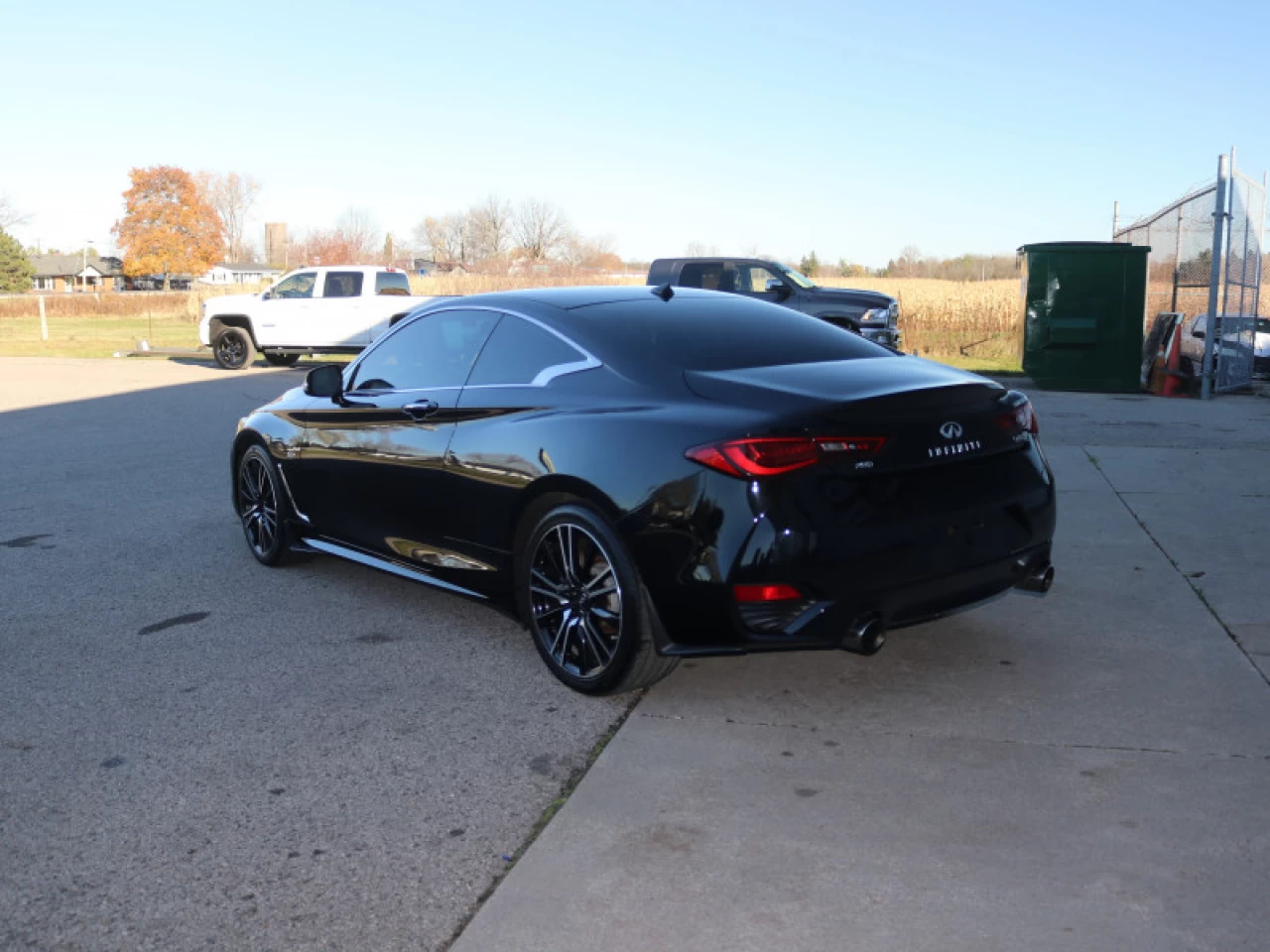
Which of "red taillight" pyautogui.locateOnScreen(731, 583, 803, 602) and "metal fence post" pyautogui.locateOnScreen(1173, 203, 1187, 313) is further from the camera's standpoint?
"metal fence post" pyautogui.locateOnScreen(1173, 203, 1187, 313)

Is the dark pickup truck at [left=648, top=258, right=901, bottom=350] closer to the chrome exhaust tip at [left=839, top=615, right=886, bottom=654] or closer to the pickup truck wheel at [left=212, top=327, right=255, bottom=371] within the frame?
the pickup truck wheel at [left=212, top=327, right=255, bottom=371]

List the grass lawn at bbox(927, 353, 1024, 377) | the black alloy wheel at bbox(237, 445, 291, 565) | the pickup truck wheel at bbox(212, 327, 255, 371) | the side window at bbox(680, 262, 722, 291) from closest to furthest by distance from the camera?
the black alloy wheel at bbox(237, 445, 291, 565), the side window at bbox(680, 262, 722, 291), the grass lawn at bbox(927, 353, 1024, 377), the pickup truck wheel at bbox(212, 327, 255, 371)

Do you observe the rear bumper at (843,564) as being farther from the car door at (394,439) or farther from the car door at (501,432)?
the car door at (394,439)

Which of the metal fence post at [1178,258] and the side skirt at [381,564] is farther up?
the metal fence post at [1178,258]

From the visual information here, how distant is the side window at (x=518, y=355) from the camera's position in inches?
203

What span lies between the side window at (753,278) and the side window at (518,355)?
1502 centimetres

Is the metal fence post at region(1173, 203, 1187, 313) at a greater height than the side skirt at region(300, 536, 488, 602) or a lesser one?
greater


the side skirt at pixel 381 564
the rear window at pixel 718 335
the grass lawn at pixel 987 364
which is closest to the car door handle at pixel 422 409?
the side skirt at pixel 381 564

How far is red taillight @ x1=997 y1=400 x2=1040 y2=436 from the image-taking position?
15.5 ft

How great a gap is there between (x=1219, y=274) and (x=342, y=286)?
14.4 meters

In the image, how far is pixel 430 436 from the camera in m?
5.56

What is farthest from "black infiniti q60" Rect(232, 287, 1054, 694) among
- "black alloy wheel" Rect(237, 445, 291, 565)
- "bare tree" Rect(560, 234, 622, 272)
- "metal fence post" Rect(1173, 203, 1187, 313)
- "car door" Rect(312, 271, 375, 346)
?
"bare tree" Rect(560, 234, 622, 272)

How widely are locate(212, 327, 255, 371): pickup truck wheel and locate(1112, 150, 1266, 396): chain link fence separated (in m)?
15.3

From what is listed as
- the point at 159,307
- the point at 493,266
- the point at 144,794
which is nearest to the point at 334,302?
the point at 144,794
